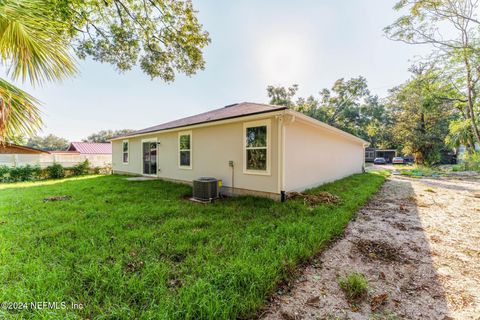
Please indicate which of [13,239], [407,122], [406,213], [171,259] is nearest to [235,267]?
[171,259]

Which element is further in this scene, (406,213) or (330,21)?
(330,21)

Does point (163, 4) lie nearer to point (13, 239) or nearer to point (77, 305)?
point (13, 239)

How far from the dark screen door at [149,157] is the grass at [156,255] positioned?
5076 millimetres

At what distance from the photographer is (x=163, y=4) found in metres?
5.07

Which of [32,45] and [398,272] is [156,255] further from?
[398,272]

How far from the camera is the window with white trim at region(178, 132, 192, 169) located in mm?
7816

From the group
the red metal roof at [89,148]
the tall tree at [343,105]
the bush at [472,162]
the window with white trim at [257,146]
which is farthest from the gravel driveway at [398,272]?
the red metal roof at [89,148]

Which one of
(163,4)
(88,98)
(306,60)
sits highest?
(306,60)

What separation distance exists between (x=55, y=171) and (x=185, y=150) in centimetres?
1028

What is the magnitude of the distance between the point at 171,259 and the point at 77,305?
100cm

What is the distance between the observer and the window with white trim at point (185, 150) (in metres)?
7.82

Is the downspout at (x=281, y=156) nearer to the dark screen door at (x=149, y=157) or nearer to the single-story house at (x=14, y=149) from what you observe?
the single-story house at (x=14, y=149)

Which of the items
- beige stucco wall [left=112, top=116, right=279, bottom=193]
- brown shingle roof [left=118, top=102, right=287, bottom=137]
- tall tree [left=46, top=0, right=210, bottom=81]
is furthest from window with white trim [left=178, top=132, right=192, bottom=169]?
tall tree [left=46, top=0, right=210, bottom=81]

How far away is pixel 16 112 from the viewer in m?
1.71
